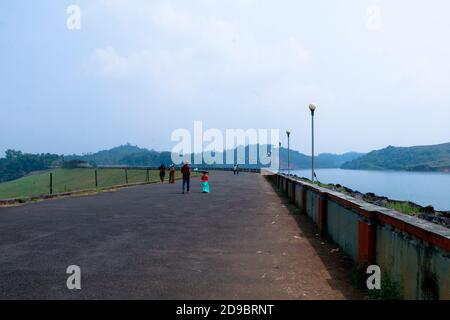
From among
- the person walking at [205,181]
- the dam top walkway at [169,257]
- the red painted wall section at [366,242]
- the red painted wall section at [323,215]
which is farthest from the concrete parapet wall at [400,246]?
the person walking at [205,181]

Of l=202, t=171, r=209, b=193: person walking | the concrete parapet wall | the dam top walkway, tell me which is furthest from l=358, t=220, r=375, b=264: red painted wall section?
l=202, t=171, r=209, b=193: person walking

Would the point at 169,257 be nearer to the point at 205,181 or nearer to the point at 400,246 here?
the point at 400,246

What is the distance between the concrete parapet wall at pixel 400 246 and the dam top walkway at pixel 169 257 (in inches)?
22.6

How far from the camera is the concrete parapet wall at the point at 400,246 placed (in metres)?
4.34

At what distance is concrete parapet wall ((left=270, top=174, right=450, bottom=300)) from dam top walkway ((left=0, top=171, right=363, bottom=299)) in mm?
573

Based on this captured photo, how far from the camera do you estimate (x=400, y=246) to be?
17.9 ft

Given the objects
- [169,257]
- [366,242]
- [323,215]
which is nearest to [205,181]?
[323,215]

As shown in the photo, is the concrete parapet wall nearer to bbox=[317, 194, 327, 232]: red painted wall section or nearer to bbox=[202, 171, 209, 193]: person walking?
bbox=[317, 194, 327, 232]: red painted wall section

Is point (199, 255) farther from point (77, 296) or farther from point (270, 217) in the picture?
point (270, 217)

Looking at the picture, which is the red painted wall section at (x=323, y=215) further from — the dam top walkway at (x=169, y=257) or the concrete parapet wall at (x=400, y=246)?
the concrete parapet wall at (x=400, y=246)

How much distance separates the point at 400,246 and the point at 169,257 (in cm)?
447

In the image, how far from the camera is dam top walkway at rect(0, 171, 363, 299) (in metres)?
6.09
